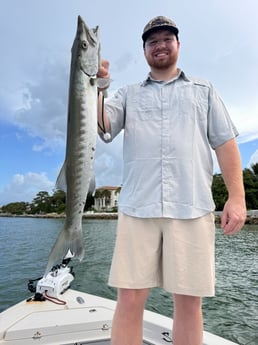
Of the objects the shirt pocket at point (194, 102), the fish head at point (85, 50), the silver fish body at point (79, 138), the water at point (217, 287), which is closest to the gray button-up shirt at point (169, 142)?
the shirt pocket at point (194, 102)

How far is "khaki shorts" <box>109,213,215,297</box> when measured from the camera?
2.33 meters

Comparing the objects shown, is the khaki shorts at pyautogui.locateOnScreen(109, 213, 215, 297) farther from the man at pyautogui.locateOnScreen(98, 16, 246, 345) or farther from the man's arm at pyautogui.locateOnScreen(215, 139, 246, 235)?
the man's arm at pyautogui.locateOnScreen(215, 139, 246, 235)

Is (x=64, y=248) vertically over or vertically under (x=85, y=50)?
under

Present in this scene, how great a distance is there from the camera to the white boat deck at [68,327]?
3.49 metres

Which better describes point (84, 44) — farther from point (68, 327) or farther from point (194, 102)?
point (68, 327)

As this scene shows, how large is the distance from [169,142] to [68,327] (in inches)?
97.5

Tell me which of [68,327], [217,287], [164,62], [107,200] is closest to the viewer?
[164,62]

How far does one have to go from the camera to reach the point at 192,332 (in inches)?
94.8

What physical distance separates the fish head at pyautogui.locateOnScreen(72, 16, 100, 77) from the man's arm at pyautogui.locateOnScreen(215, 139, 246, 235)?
3.77 feet

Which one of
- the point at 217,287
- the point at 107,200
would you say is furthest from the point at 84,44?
the point at 107,200

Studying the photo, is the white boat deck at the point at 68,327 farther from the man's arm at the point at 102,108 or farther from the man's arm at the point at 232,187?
the man's arm at the point at 102,108

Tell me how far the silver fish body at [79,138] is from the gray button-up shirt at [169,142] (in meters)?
0.33

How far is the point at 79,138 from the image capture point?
230cm

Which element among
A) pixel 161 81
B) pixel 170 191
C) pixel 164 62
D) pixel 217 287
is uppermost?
pixel 164 62
